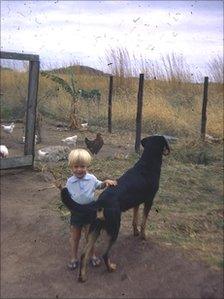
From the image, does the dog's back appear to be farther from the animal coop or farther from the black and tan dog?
the animal coop

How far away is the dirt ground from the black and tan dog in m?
0.14

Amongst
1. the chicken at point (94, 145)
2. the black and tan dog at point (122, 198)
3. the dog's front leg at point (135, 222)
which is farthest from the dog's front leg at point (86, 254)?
the chicken at point (94, 145)

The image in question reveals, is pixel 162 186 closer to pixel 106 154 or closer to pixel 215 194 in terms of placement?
pixel 215 194

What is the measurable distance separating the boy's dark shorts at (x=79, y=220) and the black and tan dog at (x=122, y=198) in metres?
0.04

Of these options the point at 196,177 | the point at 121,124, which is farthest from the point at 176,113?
the point at 196,177

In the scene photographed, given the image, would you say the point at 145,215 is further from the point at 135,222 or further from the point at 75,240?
the point at 75,240

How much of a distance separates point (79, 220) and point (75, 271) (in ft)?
1.43

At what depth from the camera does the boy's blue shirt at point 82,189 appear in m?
4.50

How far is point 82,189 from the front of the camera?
4.50m

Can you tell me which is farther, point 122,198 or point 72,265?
point 72,265

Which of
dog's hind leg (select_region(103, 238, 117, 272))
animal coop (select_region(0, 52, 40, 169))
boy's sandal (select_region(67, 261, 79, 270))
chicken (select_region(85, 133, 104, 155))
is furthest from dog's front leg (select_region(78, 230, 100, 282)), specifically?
chicken (select_region(85, 133, 104, 155))

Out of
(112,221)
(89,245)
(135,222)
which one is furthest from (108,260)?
(135,222)

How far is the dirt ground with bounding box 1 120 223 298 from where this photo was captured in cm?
416

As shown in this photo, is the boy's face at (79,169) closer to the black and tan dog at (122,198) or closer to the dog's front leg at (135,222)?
the black and tan dog at (122,198)
